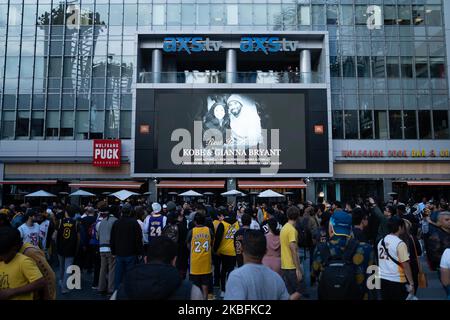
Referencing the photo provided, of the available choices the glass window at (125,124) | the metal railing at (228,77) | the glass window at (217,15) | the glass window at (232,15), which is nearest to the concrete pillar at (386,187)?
the metal railing at (228,77)

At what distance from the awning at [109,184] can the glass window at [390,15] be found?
81.9 ft

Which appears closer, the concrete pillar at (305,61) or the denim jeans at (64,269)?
the denim jeans at (64,269)

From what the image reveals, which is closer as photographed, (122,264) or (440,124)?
(122,264)

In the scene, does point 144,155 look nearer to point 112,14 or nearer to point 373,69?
point 112,14

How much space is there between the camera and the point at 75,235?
9352 millimetres

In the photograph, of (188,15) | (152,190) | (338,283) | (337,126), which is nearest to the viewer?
(338,283)

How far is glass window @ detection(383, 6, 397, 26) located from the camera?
1289 inches

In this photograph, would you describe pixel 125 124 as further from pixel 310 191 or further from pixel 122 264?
pixel 122 264

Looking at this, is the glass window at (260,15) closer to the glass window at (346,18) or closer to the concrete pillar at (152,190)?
the glass window at (346,18)

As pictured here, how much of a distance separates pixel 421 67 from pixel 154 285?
3529 cm

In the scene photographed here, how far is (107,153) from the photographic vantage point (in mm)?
30516

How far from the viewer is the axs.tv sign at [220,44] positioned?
Answer: 3117 centimetres

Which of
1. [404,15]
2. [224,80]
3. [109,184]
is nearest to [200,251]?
[109,184]
